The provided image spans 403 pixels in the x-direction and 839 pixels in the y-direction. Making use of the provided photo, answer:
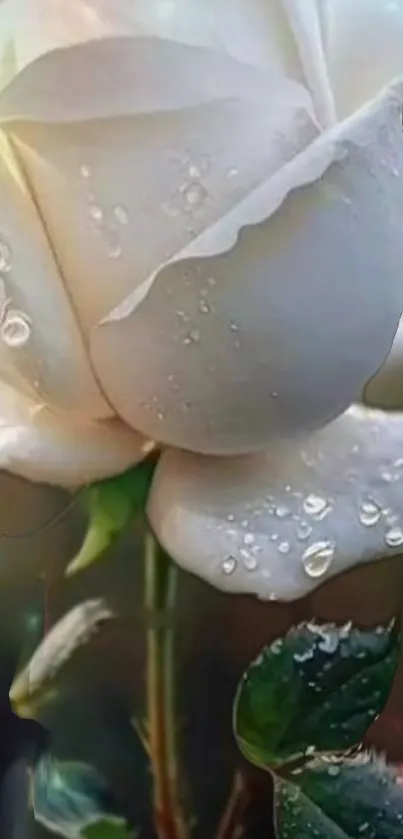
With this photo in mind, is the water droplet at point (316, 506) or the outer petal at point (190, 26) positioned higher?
the outer petal at point (190, 26)

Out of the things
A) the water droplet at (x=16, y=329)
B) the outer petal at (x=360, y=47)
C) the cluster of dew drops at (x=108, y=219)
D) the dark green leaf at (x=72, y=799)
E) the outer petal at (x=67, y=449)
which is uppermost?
the outer petal at (x=360, y=47)

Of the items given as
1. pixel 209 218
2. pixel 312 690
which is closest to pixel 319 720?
pixel 312 690

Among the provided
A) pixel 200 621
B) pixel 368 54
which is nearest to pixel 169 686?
pixel 200 621

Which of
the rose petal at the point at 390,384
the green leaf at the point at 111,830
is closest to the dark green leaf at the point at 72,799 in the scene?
the green leaf at the point at 111,830

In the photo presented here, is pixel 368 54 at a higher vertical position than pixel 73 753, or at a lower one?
higher

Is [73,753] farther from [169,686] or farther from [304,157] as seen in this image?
[304,157]

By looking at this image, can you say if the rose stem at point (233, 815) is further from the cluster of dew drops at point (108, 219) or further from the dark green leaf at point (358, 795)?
the cluster of dew drops at point (108, 219)

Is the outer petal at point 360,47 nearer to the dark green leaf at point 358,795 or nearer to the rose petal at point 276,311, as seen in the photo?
the rose petal at point 276,311
